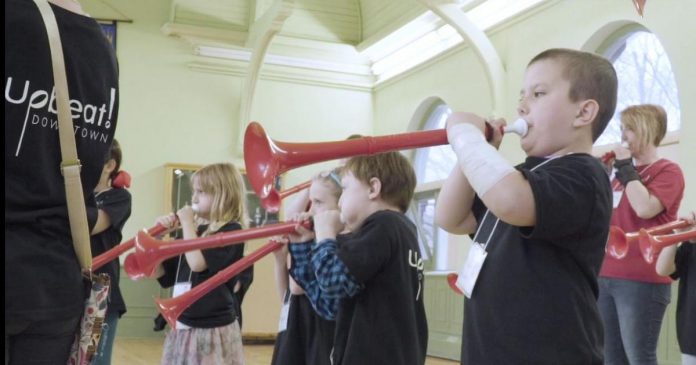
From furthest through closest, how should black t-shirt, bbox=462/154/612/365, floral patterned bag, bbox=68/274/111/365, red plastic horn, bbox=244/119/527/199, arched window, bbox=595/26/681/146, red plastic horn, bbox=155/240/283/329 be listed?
arched window, bbox=595/26/681/146 < red plastic horn, bbox=155/240/283/329 < red plastic horn, bbox=244/119/527/199 < black t-shirt, bbox=462/154/612/365 < floral patterned bag, bbox=68/274/111/365

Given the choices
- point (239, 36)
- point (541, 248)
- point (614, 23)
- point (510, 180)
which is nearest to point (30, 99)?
point (510, 180)

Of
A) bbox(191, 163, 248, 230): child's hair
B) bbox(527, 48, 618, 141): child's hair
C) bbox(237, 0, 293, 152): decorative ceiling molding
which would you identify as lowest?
bbox(191, 163, 248, 230): child's hair

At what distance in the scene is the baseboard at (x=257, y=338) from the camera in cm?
896

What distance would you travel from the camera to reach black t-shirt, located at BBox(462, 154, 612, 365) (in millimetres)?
1640

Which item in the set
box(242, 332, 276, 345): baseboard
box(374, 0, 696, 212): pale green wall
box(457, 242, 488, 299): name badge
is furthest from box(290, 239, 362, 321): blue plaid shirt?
box(242, 332, 276, 345): baseboard

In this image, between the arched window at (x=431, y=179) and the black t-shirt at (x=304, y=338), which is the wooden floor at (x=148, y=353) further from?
the black t-shirt at (x=304, y=338)

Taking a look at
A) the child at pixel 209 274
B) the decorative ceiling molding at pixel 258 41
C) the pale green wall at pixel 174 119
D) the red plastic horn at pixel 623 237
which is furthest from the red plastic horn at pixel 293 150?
the pale green wall at pixel 174 119

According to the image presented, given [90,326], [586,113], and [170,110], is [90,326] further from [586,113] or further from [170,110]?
[170,110]

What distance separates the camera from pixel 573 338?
5.45 ft

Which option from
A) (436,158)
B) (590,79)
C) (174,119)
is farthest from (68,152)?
(174,119)

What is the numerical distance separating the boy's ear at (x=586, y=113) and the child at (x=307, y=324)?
4.28 feet

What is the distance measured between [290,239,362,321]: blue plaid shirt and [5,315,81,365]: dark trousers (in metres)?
0.97

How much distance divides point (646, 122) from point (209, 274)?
2018 mm

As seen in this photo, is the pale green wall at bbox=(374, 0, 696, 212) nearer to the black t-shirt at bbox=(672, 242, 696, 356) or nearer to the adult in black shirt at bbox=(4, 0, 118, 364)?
the black t-shirt at bbox=(672, 242, 696, 356)
